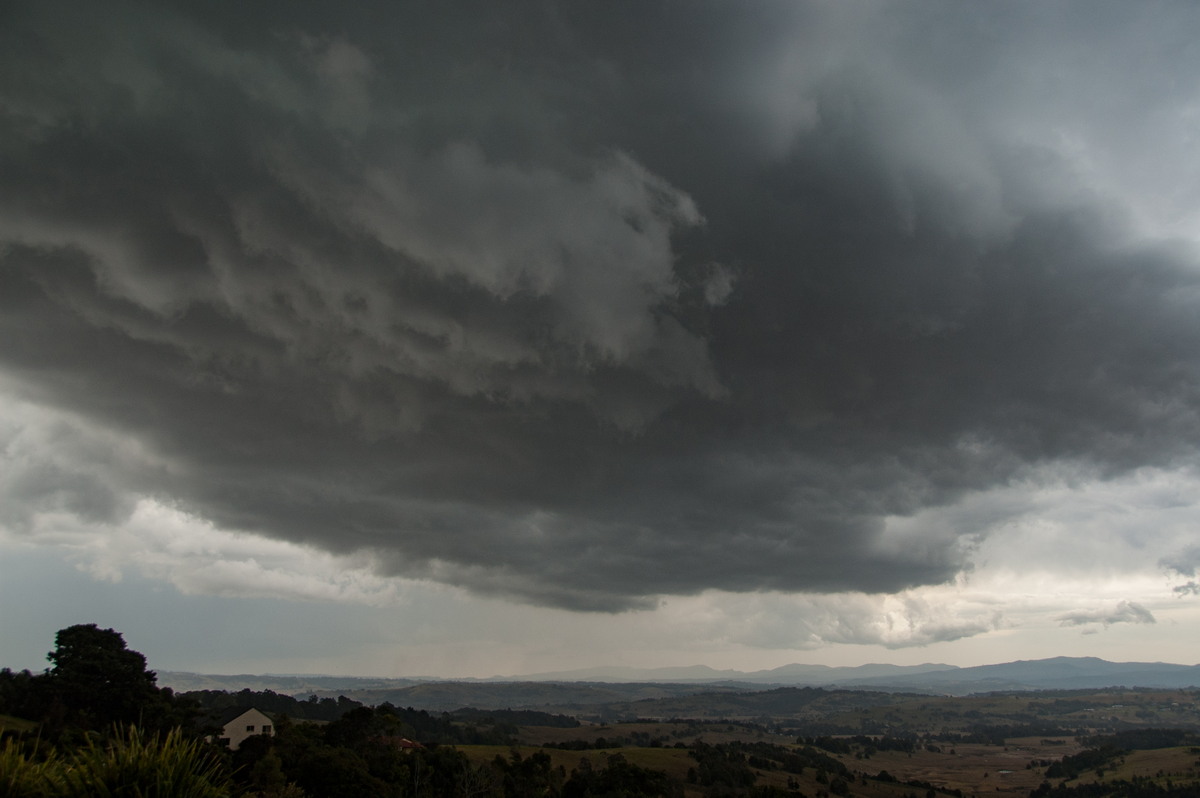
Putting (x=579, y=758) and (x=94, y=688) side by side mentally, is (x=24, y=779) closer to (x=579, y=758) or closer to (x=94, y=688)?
(x=94, y=688)

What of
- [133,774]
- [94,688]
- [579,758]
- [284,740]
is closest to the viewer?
[133,774]

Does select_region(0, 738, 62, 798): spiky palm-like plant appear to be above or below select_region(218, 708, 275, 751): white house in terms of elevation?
above

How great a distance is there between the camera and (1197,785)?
196500 mm

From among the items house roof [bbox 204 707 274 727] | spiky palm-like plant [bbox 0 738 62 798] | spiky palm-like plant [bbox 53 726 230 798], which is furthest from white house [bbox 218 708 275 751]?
spiky palm-like plant [bbox 53 726 230 798]

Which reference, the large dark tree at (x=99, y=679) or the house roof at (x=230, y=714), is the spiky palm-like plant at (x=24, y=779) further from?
the house roof at (x=230, y=714)

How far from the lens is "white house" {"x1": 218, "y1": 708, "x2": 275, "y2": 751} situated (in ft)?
413

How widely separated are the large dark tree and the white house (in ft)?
89.5

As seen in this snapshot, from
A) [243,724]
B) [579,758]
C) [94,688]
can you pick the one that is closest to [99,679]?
[94,688]

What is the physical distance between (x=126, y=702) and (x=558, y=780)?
69758 mm

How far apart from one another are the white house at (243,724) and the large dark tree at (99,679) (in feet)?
89.5

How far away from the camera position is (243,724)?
128 m

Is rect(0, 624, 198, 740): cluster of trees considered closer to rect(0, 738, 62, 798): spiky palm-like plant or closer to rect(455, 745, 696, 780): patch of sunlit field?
rect(455, 745, 696, 780): patch of sunlit field

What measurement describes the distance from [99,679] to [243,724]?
34728 mm

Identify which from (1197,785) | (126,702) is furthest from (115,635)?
(1197,785)
